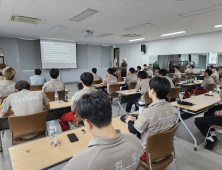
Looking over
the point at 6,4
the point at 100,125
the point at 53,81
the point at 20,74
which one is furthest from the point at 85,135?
the point at 20,74

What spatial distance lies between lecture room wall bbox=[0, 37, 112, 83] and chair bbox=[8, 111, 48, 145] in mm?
8347

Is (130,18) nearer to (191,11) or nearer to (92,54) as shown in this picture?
(191,11)

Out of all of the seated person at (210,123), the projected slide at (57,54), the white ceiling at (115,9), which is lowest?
the seated person at (210,123)

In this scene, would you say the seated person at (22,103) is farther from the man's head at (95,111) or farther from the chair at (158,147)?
the chair at (158,147)

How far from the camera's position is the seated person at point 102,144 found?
717 mm

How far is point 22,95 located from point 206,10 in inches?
196

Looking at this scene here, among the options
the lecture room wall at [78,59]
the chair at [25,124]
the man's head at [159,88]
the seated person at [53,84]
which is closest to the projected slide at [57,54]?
the lecture room wall at [78,59]

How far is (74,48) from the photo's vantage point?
406 inches

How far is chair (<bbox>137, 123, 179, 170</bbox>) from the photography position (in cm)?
130

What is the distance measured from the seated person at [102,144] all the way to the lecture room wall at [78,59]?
31.8ft

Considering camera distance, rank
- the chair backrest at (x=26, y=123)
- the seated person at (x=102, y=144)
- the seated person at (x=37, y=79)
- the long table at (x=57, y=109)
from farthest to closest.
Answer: the seated person at (x=37, y=79) → the long table at (x=57, y=109) → the chair backrest at (x=26, y=123) → the seated person at (x=102, y=144)

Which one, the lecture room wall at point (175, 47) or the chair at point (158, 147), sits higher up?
the lecture room wall at point (175, 47)

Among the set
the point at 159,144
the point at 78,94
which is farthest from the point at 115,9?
the point at 159,144

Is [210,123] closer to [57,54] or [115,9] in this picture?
[115,9]
